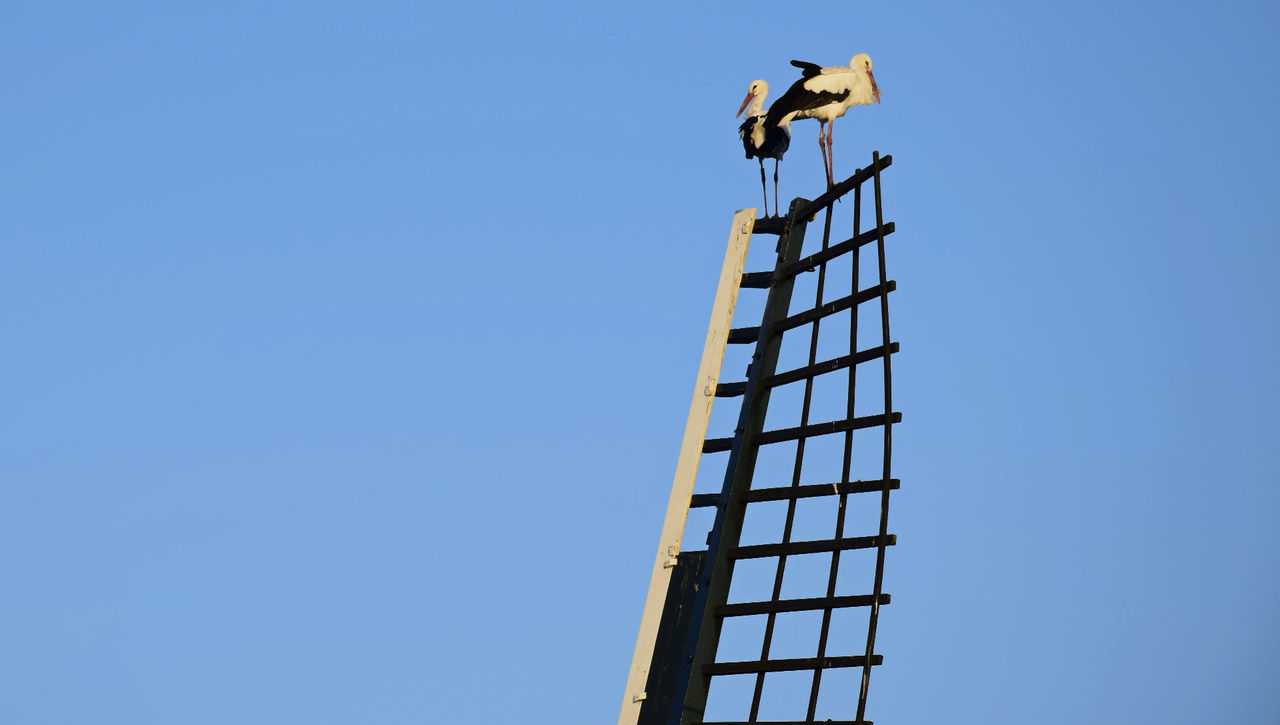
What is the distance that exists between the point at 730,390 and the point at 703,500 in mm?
713

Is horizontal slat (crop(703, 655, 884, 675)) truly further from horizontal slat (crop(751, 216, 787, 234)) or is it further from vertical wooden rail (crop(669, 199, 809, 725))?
horizontal slat (crop(751, 216, 787, 234))

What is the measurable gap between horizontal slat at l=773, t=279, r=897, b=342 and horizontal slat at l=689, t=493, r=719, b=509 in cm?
104

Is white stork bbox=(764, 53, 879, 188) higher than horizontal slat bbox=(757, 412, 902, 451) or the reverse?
higher

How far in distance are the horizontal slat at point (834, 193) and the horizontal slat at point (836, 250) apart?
0.35m

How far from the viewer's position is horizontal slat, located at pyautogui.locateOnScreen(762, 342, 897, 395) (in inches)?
342

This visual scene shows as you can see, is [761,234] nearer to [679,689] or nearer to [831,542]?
[831,542]

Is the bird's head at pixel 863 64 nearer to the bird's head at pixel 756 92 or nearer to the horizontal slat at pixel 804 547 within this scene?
the bird's head at pixel 756 92

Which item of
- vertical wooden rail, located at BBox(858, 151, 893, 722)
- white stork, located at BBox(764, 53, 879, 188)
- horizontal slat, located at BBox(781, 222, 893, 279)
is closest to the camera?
vertical wooden rail, located at BBox(858, 151, 893, 722)

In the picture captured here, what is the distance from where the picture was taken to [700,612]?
8594mm

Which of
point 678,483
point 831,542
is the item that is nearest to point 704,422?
point 678,483

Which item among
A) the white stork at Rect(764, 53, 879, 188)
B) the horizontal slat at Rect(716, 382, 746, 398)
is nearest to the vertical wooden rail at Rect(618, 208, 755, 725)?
the horizontal slat at Rect(716, 382, 746, 398)

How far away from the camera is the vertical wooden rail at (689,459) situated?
8727mm

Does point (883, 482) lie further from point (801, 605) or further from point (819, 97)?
point (819, 97)

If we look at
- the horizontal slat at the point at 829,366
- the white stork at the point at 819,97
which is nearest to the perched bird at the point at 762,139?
the white stork at the point at 819,97
